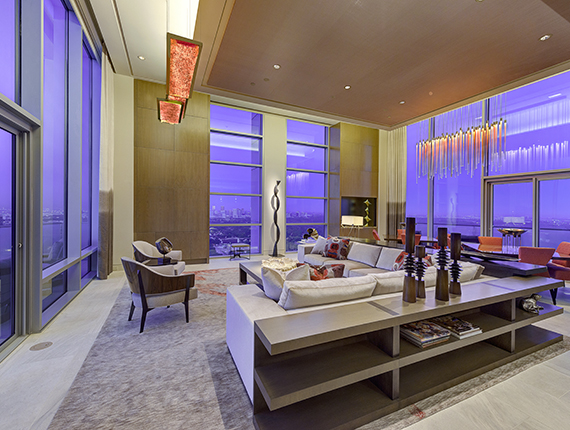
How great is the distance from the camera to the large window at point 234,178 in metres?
7.52

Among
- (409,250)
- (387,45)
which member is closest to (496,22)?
(387,45)

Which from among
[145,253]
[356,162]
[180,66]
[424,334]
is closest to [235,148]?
[356,162]

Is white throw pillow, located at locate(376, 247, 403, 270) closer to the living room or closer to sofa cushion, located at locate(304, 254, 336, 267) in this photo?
sofa cushion, located at locate(304, 254, 336, 267)

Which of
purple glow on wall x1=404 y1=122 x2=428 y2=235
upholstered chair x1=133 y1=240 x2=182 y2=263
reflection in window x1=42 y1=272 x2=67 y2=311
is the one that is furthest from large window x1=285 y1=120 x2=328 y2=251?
reflection in window x1=42 y1=272 x2=67 y2=311

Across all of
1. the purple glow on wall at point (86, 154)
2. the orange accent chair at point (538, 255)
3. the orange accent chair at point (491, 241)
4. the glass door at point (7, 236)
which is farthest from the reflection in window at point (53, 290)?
the orange accent chair at point (491, 241)

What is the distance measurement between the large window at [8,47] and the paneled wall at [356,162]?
24.7 feet

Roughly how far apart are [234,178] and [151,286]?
528 cm

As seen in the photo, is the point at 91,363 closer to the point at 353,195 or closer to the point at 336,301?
the point at 336,301

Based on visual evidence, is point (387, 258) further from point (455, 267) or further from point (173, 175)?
point (173, 175)

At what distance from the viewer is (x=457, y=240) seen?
7.22 ft

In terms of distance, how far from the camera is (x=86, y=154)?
5.01m

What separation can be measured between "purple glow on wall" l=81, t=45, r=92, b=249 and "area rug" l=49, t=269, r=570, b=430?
2.91 m

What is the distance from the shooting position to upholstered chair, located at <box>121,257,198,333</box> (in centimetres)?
286

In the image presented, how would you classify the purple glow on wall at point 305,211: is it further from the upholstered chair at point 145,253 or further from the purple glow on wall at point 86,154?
the purple glow on wall at point 86,154
